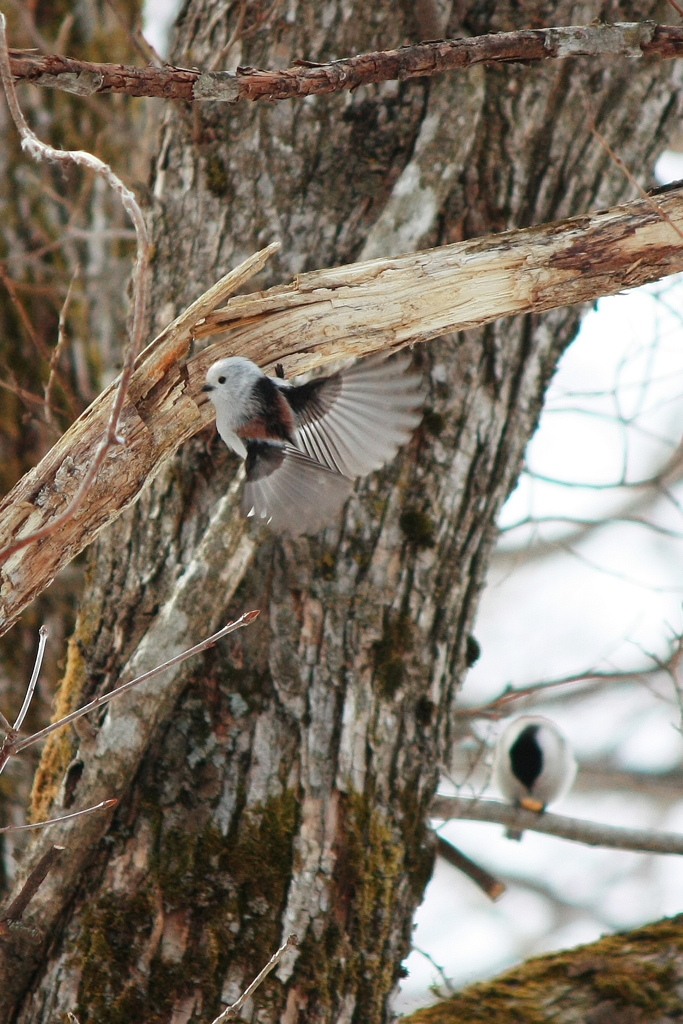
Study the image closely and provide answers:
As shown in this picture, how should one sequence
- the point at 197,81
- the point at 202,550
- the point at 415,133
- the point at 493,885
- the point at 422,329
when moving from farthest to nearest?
the point at 493,885 < the point at 415,133 < the point at 202,550 < the point at 422,329 < the point at 197,81

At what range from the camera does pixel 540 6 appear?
2.28 m

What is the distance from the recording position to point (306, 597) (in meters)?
2.06

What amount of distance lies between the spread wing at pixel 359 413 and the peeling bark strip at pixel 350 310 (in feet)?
0.38

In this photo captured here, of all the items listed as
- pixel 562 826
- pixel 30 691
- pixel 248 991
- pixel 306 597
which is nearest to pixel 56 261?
pixel 306 597

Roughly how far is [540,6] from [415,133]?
1.47ft

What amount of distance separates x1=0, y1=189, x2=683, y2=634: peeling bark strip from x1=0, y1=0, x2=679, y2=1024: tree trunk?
0.31 m

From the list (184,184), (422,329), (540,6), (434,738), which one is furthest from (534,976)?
(540,6)

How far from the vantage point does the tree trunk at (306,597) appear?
1844mm

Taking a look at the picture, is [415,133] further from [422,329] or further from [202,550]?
[202,550]

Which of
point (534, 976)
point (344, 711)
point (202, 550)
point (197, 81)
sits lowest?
point (534, 976)

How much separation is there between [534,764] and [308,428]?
224 cm

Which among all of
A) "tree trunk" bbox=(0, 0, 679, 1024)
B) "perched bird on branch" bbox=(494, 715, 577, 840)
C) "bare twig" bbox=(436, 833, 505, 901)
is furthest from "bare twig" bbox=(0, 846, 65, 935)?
"perched bird on branch" bbox=(494, 715, 577, 840)

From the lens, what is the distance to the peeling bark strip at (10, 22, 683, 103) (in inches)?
58.3

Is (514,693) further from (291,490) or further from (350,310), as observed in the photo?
(350,310)
